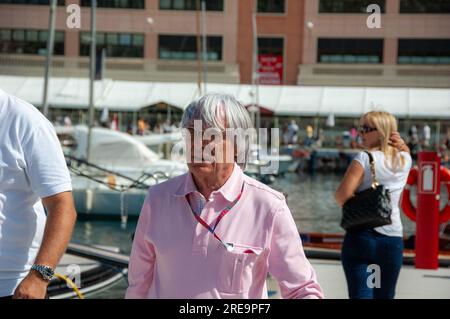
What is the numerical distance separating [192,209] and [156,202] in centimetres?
11

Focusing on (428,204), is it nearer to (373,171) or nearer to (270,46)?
(373,171)

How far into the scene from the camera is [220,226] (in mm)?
2547

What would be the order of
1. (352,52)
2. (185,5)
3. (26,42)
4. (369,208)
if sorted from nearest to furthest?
(369,208) → (26,42) → (185,5) → (352,52)

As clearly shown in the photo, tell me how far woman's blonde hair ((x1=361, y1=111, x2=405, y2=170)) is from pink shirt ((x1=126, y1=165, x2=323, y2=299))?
2.02 m

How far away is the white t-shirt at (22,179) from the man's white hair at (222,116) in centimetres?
51

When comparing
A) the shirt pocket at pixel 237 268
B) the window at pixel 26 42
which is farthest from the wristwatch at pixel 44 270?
the window at pixel 26 42

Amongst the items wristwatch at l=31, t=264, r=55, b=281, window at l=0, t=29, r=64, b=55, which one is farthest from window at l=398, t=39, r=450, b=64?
wristwatch at l=31, t=264, r=55, b=281

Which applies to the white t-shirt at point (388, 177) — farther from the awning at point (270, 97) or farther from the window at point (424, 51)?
the awning at point (270, 97)

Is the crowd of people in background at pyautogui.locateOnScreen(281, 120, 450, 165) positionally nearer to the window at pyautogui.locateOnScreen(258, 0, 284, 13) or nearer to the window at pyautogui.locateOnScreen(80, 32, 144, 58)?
the window at pyautogui.locateOnScreen(258, 0, 284, 13)

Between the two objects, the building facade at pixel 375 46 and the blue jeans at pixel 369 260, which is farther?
the building facade at pixel 375 46

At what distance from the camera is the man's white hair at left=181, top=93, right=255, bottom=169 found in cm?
250

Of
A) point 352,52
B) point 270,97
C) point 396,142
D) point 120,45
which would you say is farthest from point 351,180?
point 120,45

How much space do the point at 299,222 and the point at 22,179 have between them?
53.7 feet

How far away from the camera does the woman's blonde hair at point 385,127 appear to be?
450cm
